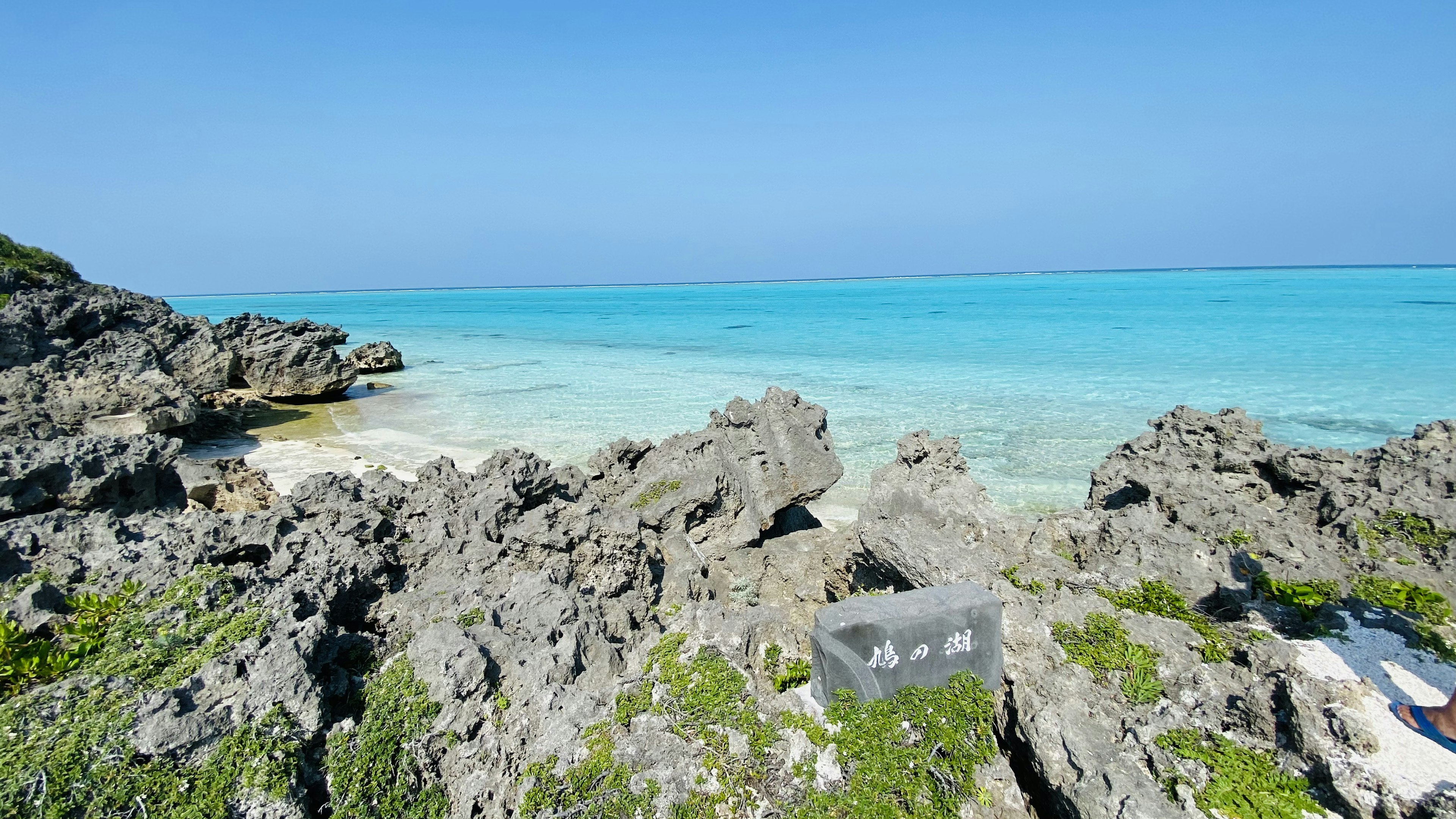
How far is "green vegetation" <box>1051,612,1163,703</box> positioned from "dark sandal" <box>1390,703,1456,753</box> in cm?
104

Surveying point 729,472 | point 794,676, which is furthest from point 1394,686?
point 729,472

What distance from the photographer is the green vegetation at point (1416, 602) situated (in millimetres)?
4242

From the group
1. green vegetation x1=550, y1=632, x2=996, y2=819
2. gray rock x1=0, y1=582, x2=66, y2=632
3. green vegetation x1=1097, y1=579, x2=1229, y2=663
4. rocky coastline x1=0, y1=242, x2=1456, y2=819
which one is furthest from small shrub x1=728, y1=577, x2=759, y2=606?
gray rock x1=0, y1=582, x2=66, y2=632

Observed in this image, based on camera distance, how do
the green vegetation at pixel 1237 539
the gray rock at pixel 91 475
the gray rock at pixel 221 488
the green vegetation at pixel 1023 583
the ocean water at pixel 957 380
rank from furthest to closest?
the ocean water at pixel 957 380, the gray rock at pixel 221 488, the gray rock at pixel 91 475, the green vegetation at pixel 1237 539, the green vegetation at pixel 1023 583

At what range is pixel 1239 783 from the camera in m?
3.34

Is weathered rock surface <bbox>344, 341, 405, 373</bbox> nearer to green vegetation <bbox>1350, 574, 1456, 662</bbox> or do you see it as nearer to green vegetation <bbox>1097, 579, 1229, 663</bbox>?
green vegetation <bbox>1097, 579, 1229, 663</bbox>

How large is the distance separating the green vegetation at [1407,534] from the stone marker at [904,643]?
11.4ft

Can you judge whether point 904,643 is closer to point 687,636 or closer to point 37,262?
point 687,636

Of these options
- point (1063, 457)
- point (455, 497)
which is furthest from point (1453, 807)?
point (1063, 457)

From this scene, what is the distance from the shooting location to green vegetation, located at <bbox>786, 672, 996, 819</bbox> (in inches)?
138

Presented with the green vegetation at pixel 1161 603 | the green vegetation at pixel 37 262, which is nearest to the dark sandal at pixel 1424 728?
the green vegetation at pixel 1161 603

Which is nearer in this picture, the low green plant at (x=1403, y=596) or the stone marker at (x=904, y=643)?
the stone marker at (x=904, y=643)

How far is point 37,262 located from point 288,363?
18.2m

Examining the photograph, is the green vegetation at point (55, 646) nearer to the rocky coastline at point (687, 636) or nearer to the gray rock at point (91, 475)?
the rocky coastline at point (687, 636)
